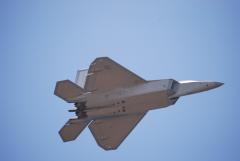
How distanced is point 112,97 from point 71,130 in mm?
4393

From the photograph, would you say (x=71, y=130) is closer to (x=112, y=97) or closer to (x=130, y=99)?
(x=112, y=97)

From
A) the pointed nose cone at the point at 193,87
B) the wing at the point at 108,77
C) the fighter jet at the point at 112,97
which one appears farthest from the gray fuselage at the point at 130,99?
the wing at the point at 108,77

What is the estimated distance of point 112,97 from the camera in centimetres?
2597

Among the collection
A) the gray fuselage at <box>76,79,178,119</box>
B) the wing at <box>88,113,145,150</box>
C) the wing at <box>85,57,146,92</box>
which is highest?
the wing at <box>85,57,146,92</box>

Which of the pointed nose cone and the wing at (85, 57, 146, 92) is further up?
the wing at (85, 57, 146, 92)

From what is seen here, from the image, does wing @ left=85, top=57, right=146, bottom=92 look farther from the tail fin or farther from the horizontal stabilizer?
the horizontal stabilizer

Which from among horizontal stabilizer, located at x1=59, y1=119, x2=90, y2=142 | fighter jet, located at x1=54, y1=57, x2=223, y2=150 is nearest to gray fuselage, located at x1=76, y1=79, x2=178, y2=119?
fighter jet, located at x1=54, y1=57, x2=223, y2=150

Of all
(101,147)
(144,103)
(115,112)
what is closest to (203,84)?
(144,103)

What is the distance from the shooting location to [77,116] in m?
26.9

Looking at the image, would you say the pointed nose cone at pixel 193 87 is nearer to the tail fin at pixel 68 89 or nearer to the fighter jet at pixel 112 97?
the fighter jet at pixel 112 97

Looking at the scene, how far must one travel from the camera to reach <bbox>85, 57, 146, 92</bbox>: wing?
26453mm

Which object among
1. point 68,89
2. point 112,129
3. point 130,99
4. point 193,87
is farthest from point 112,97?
point 193,87

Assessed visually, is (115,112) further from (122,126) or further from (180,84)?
(180,84)

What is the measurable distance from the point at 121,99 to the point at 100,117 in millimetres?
2324
